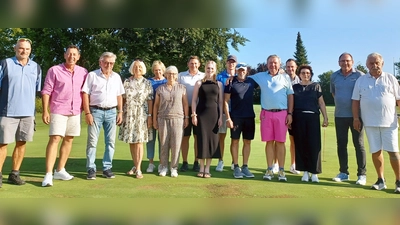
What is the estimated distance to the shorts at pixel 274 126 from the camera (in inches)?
199

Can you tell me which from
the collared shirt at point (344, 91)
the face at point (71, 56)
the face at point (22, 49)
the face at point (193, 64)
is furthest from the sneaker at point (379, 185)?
the face at point (22, 49)

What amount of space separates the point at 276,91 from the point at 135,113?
216cm

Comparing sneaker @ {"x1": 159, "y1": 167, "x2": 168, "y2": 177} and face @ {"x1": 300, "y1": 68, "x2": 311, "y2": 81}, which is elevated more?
face @ {"x1": 300, "y1": 68, "x2": 311, "y2": 81}

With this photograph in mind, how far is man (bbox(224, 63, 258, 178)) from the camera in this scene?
520 cm

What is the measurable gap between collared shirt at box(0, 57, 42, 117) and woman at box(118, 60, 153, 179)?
1316mm

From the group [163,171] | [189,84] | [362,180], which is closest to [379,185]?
[362,180]

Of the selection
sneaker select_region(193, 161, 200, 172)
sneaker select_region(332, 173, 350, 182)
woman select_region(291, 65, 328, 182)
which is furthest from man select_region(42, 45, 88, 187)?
sneaker select_region(332, 173, 350, 182)

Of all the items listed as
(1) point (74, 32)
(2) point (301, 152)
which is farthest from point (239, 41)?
(2) point (301, 152)

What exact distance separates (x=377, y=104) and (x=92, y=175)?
402 centimetres

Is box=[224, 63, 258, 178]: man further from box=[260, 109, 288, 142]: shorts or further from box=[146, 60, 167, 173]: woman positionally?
box=[146, 60, 167, 173]: woman

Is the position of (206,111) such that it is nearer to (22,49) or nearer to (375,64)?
(375,64)

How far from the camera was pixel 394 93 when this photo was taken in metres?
4.56

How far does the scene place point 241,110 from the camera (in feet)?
17.1
